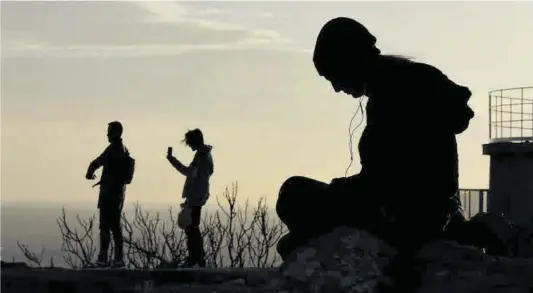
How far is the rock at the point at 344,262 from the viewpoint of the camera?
5.31 meters

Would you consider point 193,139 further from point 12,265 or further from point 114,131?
point 12,265

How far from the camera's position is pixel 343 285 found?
534 cm

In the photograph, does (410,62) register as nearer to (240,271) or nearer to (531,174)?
(240,271)

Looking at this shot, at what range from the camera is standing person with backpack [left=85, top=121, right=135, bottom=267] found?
37.5 feet

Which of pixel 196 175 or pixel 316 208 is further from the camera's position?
pixel 196 175

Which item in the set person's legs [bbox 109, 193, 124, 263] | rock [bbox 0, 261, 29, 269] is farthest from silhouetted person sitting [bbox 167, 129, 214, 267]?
rock [bbox 0, 261, 29, 269]

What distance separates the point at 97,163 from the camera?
1153cm

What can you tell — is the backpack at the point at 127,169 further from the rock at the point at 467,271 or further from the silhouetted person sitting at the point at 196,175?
the rock at the point at 467,271

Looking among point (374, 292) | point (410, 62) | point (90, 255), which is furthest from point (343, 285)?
point (90, 255)

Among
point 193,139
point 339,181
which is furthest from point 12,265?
point 193,139

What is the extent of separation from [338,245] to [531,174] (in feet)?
59.2

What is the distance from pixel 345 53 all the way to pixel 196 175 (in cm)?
605

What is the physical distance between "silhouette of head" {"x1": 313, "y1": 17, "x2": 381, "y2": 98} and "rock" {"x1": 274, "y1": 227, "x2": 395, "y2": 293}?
28.9 inches

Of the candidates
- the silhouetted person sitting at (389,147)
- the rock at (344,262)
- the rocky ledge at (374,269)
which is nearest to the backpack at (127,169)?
the rocky ledge at (374,269)
